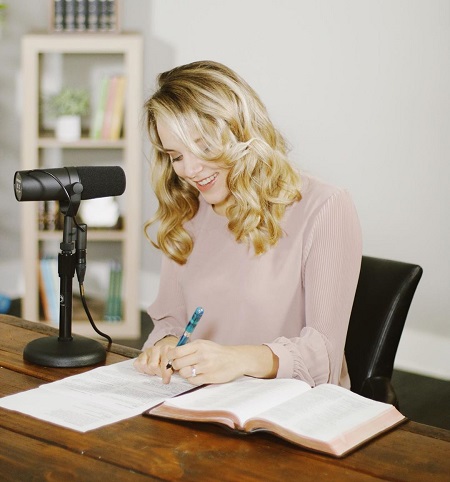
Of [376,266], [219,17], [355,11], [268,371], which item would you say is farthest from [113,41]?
[268,371]

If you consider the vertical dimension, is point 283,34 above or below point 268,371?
above

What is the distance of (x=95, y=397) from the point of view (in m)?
1.40

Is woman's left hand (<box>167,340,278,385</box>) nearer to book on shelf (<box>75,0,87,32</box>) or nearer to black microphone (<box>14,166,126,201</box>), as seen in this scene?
black microphone (<box>14,166,126,201</box>)

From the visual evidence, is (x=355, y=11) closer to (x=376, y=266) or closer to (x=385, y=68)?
(x=385, y=68)

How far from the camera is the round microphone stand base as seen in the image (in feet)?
5.23

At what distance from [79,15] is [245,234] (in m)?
2.60

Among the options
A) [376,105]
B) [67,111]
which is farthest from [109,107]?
[376,105]

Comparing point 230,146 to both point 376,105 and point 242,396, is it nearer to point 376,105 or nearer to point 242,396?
point 242,396

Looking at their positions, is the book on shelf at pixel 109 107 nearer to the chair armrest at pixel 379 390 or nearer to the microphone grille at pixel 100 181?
the microphone grille at pixel 100 181

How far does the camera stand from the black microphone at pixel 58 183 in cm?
157

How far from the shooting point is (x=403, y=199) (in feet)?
12.3

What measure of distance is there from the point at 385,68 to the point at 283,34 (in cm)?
58

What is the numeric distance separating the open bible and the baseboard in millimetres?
2512

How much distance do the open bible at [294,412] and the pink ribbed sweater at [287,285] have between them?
275 mm
